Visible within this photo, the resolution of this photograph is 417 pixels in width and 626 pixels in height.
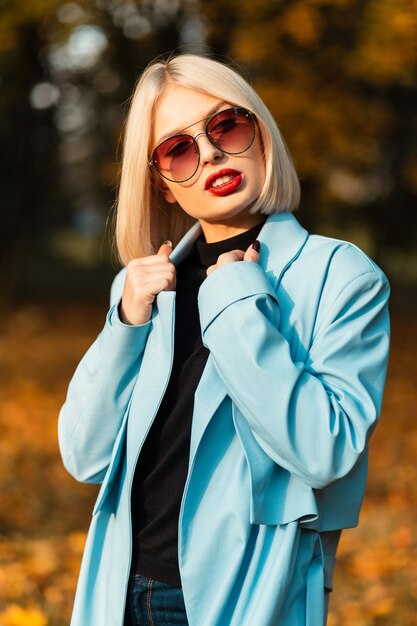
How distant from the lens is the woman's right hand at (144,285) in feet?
6.27

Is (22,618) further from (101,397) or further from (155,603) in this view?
(101,397)

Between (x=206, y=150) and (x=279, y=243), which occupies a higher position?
(x=206, y=150)

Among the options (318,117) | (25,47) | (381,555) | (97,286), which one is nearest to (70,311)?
(97,286)

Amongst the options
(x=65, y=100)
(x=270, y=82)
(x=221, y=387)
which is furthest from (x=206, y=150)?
(x=65, y=100)

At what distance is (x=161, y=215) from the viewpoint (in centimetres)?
223

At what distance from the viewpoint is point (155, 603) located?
6.12 feet

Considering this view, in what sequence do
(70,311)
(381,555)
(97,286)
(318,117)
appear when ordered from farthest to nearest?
(97,286) → (70,311) → (318,117) → (381,555)

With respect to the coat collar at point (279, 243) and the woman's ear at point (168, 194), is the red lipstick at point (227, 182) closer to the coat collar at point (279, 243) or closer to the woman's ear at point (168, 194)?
the coat collar at point (279, 243)

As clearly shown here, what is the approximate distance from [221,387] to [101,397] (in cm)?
33

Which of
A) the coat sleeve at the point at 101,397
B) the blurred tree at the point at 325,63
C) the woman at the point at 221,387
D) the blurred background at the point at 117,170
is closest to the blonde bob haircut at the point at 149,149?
the woman at the point at 221,387

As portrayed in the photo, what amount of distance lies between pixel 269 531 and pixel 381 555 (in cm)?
305

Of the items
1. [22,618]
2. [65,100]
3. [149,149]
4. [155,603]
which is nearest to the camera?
[155,603]

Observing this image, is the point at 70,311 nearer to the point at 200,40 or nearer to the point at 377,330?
the point at 200,40

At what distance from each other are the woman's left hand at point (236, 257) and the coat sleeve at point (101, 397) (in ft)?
0.77
